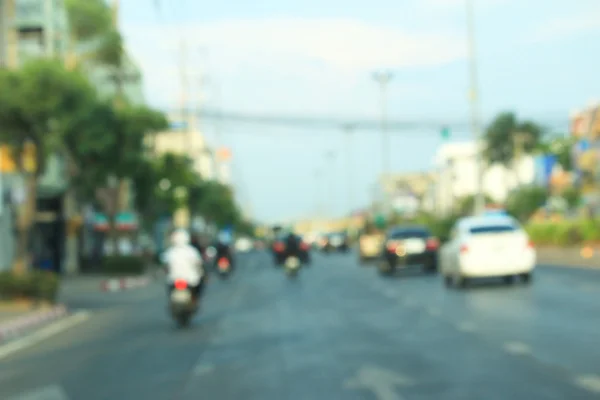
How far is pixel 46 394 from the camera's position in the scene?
39.8 ft

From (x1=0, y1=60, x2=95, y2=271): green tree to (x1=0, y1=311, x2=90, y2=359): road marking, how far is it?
11.3 ft

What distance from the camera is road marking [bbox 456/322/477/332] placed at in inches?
693

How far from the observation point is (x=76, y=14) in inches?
2143

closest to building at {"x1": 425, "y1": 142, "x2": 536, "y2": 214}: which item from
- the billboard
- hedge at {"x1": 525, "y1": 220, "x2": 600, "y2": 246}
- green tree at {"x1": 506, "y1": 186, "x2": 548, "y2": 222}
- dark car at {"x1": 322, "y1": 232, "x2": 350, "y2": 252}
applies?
the billboard

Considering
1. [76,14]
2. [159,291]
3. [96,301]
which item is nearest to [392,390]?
[96,301]

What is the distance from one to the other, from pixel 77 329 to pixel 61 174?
3792cm

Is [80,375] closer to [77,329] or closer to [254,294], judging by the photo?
[77,329]

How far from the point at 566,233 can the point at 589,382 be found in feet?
139

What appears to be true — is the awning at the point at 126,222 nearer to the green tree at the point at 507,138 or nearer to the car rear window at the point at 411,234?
the car rear window at the point at 411,234

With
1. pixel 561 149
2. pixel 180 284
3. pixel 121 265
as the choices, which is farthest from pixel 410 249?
pixel 561 149

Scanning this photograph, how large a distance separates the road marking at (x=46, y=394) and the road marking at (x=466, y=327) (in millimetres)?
6973

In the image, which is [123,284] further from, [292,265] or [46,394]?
[46,394]

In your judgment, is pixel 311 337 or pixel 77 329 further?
pixel 77 329

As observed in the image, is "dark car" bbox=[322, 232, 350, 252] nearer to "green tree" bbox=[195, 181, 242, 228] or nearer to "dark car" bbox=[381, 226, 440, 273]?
"green tree" bbox=[195, 181, 242, 228]
